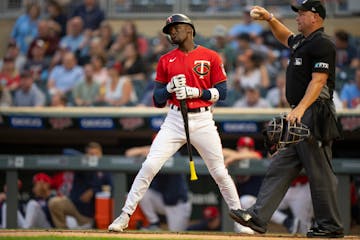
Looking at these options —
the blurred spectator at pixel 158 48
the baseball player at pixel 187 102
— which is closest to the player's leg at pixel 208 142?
the baseball player at pixel 187 102

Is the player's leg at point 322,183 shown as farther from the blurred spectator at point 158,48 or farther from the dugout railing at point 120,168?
the blurred spectator at point 158,48

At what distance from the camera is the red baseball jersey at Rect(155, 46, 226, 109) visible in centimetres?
686

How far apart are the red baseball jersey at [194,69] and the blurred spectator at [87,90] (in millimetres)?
4866

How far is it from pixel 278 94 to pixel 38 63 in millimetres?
4077

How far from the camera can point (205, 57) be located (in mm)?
6898

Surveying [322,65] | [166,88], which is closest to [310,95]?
[322,65]

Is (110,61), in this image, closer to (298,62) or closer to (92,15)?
(92,15)

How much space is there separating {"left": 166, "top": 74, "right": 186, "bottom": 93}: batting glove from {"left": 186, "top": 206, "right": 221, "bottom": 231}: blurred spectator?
3292 millimetres

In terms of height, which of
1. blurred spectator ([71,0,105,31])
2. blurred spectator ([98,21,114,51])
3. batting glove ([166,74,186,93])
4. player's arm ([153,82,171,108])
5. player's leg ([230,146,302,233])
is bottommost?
player's leg ([230,146,302,233])

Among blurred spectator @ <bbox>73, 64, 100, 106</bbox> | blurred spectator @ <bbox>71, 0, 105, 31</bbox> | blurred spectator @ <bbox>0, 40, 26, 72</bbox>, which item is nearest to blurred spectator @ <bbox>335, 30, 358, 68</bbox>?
blurred spectator @ <bbox>73, 64, 100, 106</bbox>

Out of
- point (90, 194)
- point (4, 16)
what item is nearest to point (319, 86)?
point (90, 194)

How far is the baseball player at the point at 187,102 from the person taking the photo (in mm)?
6832

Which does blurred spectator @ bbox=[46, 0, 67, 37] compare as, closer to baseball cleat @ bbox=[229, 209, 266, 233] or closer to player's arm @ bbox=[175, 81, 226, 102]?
player's arm @ bbox=[175, 81, 226, 102]

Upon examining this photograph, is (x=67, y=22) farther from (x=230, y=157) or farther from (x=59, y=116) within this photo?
(x=230, y=157)
